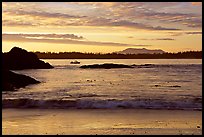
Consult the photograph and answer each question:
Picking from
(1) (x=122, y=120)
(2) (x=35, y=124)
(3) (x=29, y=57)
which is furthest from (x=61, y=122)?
(3) (x=29, y=57)

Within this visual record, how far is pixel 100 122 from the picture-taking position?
45.1 ft

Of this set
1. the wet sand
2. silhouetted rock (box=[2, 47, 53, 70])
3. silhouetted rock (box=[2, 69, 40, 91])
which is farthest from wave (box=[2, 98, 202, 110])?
silhouetted rock (box=[2, 47, 53, 70])

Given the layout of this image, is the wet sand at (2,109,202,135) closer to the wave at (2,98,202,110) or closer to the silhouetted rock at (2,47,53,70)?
the wave at (2,98,202,110)

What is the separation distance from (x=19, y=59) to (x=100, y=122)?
66.9m

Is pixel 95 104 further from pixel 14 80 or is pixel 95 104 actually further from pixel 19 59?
pixel 19 59

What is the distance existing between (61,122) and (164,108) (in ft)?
20.9

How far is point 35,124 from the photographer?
13305mm

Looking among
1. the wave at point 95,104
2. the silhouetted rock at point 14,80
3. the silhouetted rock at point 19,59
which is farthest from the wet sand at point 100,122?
the silhouetted rock at point 19,59

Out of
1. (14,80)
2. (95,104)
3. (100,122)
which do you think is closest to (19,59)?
(14,80)

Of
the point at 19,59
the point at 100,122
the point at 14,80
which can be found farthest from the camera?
the point at 19,59

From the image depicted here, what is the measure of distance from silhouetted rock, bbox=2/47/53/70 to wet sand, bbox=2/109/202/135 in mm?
54958

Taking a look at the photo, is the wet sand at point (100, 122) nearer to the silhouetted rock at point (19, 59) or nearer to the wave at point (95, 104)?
the wave at point (95, 104)

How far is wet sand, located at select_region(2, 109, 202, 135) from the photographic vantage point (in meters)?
12.0

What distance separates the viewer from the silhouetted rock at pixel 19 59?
242 feet
